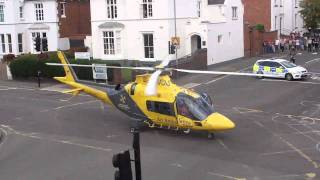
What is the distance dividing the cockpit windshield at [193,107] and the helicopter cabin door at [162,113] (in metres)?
0.45

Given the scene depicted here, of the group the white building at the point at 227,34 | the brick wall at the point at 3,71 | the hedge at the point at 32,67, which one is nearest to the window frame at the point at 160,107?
the hedge at the point at 32,67

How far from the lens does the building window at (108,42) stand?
1829 inches

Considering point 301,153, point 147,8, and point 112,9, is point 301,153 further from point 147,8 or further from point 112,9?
point 112,9

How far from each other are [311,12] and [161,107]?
43096mm

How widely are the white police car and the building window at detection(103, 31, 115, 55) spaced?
47.6 ft

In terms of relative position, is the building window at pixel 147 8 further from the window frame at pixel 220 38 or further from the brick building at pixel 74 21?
the brick building at pixel 74 21

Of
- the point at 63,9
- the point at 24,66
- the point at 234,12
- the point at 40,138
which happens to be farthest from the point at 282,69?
the point at 63,9

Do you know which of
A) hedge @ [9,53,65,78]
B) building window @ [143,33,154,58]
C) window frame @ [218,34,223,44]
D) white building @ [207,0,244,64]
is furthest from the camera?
window frame @ [218,34,223,44]

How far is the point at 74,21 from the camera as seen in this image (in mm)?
55719

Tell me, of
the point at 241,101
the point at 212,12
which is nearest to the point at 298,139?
the point at 241,101

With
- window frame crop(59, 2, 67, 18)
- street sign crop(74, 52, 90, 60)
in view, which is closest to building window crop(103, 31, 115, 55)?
street sign crop(74, 52, 90, 60)

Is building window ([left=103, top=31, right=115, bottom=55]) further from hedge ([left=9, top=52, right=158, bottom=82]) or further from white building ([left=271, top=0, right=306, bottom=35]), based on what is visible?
white building ([left=271, top=0, right=306, bottom=35])

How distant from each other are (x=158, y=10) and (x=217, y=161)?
26932 millimetres

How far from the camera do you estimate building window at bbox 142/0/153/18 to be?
44062 millimetres
